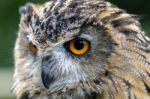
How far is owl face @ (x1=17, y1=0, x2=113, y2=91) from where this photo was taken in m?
5.40

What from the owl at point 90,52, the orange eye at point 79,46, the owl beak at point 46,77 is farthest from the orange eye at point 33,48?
the orange eye at point 79,46

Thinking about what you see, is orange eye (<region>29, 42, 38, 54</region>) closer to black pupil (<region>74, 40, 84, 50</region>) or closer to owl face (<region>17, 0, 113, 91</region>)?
owl face (<region>17, 0, 113, 91</region>)

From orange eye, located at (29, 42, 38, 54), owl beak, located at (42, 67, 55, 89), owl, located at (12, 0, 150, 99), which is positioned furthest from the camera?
orange eye, located at (29, 42, 38, 54)

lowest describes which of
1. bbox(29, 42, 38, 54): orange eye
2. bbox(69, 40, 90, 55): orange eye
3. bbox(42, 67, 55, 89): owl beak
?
bbox(42, 67, 55, 89): owl beak

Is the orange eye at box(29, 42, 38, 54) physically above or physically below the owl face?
above

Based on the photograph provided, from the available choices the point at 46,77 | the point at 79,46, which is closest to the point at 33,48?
the point at 46,77

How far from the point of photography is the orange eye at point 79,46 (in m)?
5.41

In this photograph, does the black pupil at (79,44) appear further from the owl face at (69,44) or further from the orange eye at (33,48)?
the orange eye at (33,48)

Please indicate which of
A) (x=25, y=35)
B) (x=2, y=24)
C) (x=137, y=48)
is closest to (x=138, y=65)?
(x=137, y=48)

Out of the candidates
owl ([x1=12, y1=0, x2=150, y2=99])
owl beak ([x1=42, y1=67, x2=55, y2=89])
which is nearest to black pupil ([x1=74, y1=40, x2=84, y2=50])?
owl ([x1=12, y1=0, x2=150, y2=99])

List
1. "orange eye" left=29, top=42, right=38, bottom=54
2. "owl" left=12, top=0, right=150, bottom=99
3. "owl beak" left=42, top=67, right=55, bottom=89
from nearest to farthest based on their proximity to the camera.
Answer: "owl" left=12, top=0, right=150, bottom=99 → "owl beak" left=42, top=67, right=55, bottom=89 → "orange eye" left=29, top=42, right=38, bottom=54

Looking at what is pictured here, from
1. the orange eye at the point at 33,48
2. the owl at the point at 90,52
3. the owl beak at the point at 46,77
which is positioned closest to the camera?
the owl at the point at 90,52

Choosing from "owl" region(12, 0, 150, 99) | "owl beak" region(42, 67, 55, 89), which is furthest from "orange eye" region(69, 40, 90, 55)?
"owl beak" region(42, 67, 55, 89)

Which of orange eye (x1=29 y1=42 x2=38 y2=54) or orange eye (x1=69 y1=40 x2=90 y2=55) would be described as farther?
orange eye (x1=29 y1=42 x2=38 y2=54)
